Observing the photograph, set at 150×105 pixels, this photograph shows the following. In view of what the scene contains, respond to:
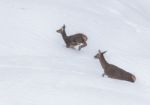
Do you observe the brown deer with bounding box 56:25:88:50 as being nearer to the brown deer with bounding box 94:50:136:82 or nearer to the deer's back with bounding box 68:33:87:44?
the deer's back with bounding box 68:33:87:44

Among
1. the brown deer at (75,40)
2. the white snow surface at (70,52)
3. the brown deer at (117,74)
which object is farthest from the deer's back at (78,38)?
the brown deer at (117,74)

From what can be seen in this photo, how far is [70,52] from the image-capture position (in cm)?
1267

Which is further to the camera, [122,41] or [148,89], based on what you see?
[122,41]

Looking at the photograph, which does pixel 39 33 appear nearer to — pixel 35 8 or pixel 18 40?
pixel 18 40

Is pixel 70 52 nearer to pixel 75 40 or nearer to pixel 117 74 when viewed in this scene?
pixel 75 40

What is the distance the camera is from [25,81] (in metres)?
9.19

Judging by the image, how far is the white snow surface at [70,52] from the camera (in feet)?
29.1

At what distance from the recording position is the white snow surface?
888 cm

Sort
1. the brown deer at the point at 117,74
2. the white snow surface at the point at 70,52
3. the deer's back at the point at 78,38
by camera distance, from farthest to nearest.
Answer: the deer's back at the point at 78,38
the brown deer at the point at 117,74
the white snow surface at the point at 70,52

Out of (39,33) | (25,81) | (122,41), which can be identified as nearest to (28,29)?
(39,33)

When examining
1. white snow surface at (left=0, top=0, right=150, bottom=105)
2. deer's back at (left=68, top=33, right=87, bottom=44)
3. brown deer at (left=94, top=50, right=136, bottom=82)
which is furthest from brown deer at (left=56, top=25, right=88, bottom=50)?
brown deer at (left=94, top=50, right=136, bottom=82)

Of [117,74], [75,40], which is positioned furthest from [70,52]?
[117,74]

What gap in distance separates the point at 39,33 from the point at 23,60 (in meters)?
2.45

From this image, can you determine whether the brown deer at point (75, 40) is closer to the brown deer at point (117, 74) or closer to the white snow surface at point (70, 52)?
the white snow surface at point (70, 52)
